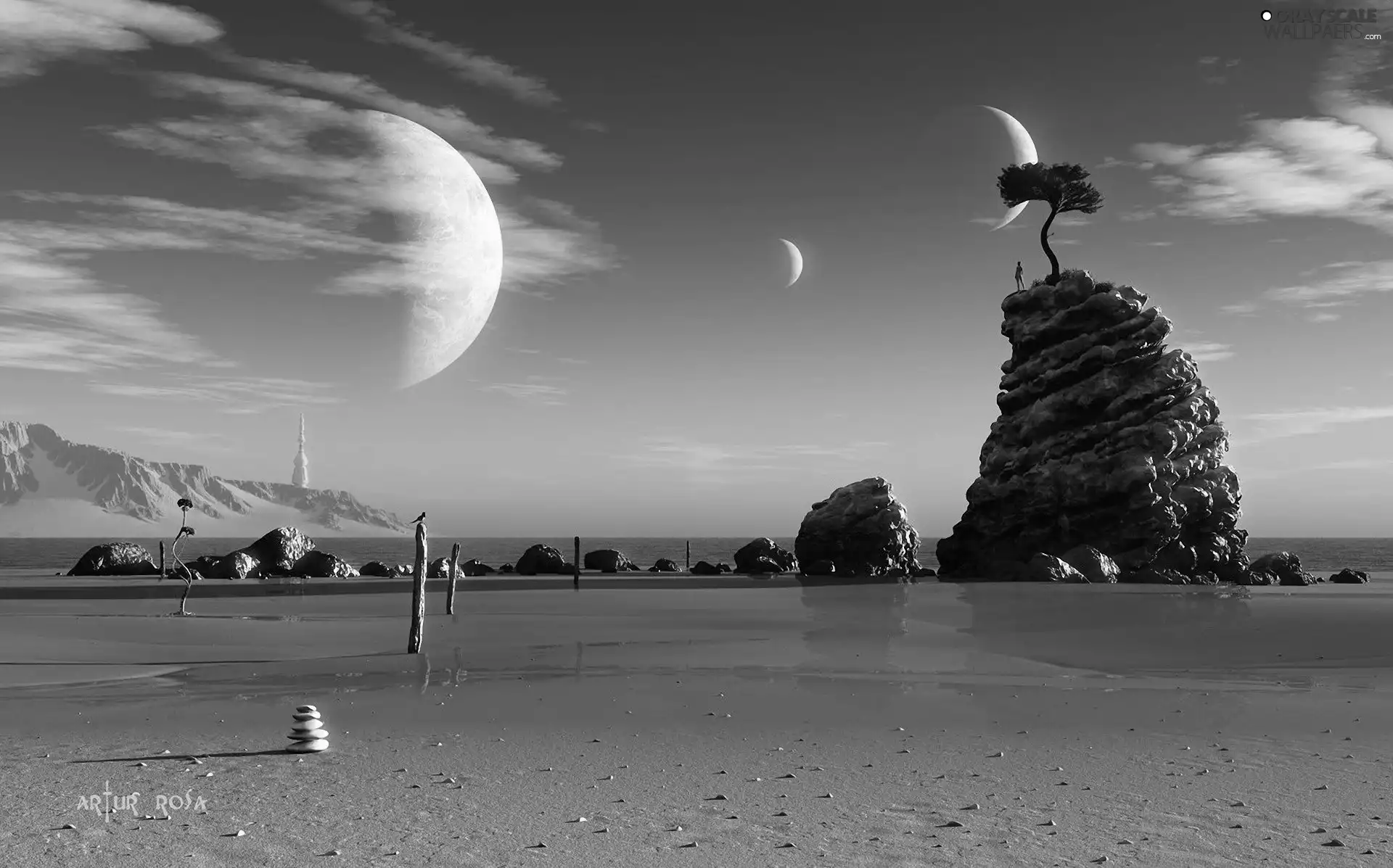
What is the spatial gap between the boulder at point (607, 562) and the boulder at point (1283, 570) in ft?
128

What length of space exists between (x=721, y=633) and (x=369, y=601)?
19.3 meters

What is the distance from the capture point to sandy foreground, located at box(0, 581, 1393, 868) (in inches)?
322

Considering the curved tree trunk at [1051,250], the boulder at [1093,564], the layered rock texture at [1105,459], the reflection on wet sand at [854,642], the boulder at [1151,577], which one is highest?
the curved tree trunk at [1051,250]

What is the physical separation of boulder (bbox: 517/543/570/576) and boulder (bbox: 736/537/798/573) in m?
11.8

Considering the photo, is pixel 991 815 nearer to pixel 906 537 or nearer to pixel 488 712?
pixel 488 712

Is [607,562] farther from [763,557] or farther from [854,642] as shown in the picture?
[854,642]

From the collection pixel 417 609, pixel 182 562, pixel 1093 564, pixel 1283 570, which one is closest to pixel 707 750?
pixel 417 609

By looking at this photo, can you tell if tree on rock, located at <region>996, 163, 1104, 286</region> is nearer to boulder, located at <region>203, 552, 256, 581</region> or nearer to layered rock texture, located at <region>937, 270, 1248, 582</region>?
layered rock texture, located at <region>937, 270, 1248, 582</region>

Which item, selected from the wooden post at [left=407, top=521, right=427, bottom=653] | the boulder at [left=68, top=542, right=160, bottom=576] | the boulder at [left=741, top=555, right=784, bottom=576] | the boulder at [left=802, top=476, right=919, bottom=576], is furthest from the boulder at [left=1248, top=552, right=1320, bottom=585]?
the boulder at [left=68, top=542, right=160, bottom=576]

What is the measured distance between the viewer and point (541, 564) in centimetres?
6512

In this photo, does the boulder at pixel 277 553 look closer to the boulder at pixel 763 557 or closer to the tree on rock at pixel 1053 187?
the boulder at pixel 763 557

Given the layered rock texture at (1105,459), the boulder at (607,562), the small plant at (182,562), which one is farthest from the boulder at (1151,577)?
the small plant at (182,562)

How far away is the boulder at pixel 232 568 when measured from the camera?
5678cm

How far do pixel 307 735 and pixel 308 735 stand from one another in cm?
1
